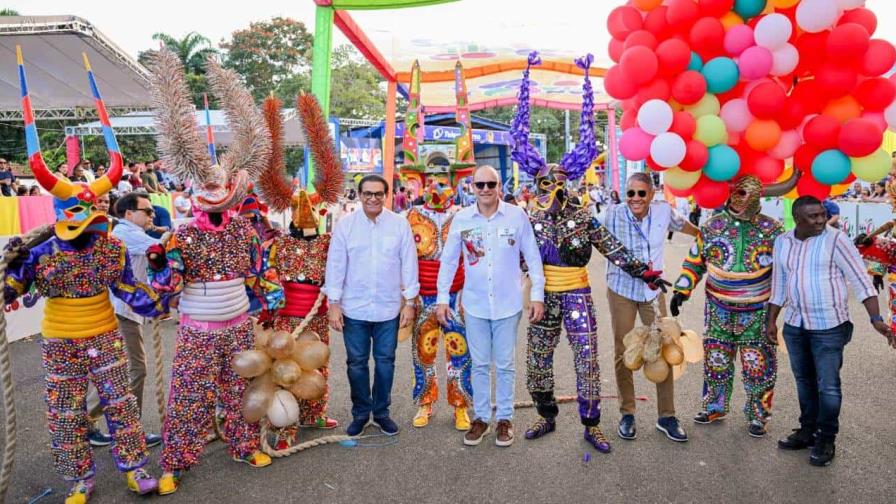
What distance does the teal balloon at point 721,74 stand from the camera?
3.56 meters

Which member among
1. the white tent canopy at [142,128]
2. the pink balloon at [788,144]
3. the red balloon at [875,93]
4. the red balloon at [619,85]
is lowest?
the pink balloon at [788,144]

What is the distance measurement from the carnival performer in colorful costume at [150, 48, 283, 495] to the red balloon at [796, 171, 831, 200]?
3.43 meters

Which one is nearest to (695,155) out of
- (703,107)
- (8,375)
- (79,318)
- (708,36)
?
(703,107)

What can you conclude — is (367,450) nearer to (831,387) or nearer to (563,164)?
(563,164)

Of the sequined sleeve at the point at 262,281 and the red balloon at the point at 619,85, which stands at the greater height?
the red balloon at the point at 619,85

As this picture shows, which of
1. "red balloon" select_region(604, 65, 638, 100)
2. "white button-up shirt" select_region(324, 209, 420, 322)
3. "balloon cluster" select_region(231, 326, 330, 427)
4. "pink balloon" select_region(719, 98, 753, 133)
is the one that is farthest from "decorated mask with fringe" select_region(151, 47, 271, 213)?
"pink balloon" select_region(719, 98, 753, 133)

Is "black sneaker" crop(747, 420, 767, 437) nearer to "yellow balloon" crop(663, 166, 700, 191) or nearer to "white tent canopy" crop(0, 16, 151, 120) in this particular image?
"yellow balloon" crop(663, 166, 700, 191)

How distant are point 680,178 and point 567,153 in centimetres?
75

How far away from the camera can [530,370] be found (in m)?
3.98

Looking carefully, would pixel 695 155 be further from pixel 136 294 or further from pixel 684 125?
pixel 136 294

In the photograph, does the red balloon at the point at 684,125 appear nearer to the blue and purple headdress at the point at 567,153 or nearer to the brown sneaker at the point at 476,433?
the blue and purple headdress at the point at 567,153

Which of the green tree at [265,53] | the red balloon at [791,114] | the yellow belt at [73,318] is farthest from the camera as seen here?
the green tree at [265,53]

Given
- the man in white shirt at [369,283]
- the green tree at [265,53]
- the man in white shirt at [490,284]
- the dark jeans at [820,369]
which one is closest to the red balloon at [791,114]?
the dark jeans at [820,369]

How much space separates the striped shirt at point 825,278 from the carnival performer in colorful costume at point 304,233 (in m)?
3.00
